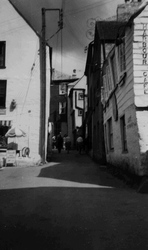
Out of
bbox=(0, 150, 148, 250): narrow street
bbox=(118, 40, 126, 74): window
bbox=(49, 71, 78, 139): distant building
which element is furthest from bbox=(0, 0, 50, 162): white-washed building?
bbox=(49, 71, 78, 139): distant building

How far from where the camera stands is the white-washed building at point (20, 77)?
733 inches

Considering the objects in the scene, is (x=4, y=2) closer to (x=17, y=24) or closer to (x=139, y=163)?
(x=17, y=24)

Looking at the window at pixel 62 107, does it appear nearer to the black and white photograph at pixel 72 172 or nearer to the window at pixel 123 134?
the black and white photograph at pixel 72 172

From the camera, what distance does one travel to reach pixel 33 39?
→ 19.4 m

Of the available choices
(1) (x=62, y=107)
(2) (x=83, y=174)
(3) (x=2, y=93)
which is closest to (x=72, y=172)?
(2) (x=83, y=174)

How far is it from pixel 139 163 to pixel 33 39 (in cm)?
1408

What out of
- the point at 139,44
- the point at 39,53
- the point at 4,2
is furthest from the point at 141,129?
the point at 4,2

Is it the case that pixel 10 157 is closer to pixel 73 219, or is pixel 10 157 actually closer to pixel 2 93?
pixel 2 93

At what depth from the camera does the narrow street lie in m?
Answer: 3.72

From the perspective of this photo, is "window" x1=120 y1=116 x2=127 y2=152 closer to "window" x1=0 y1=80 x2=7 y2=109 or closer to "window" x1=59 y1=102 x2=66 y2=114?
"window" x1=0 y1=80 x2=7 y2=109

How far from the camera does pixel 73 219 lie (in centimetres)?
488

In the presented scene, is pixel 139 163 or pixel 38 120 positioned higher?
pixel 38 120

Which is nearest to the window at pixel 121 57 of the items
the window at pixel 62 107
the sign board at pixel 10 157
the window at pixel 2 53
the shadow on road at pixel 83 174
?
the shadow on road at pixel 83 174

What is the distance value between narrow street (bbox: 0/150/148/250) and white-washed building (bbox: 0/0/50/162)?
10.8m
